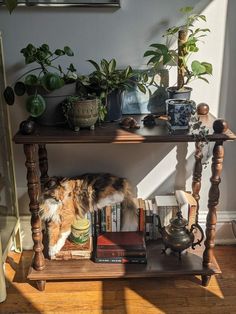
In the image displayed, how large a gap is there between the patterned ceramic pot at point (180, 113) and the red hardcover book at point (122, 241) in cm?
62

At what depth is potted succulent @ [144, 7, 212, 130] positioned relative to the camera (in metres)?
1.80

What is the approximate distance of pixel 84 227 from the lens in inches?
76.5

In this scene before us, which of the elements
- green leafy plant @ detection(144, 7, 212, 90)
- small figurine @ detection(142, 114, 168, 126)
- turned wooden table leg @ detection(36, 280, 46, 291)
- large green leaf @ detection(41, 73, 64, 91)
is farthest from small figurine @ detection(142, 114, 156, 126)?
turned wooden table leg @ detection(36, 280, 46, 291)

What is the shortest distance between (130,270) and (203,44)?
1.14m

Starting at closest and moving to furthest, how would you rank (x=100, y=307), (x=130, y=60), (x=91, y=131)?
(x=91, y=131)
(x=100, y=307)
(x=130, y=60)

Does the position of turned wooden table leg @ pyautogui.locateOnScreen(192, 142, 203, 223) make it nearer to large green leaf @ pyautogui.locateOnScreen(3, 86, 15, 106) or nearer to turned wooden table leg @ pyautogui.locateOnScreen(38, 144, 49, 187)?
turned wooden table leg @ pyautogui.locateOnScreen(38, 144, 49, 187)

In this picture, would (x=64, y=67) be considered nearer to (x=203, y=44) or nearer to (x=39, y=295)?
(x=203, y=44)

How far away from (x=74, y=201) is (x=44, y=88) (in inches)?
22.8

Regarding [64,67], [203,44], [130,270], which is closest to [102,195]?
[130,270]

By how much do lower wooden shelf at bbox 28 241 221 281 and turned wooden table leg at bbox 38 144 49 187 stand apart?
0.40 m

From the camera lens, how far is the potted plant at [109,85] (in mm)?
1744

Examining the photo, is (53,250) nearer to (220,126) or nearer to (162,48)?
(220,126)

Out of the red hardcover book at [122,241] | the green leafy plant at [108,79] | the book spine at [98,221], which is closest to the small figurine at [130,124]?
the green leafy plant at [108,79]

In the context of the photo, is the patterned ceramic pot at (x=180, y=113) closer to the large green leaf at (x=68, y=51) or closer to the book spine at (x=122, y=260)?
Result: the large green leaf at (x=68, y=51)
